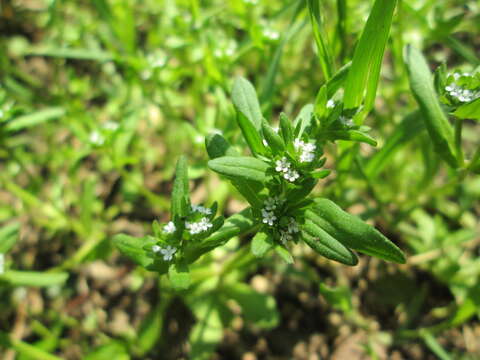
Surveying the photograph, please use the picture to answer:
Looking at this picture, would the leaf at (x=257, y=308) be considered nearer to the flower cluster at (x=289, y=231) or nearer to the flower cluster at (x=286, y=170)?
the flower cluster at (x=289, y=231)

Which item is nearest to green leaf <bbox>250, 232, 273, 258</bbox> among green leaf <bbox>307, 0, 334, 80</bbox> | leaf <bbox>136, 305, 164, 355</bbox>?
green leaf <bbox>307, 0, 334, 80</bbox>

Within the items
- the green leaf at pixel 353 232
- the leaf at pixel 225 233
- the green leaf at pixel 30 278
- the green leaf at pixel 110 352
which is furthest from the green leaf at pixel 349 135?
the green leaf at pixel 110 352

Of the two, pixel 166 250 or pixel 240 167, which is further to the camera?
pixel 166 250

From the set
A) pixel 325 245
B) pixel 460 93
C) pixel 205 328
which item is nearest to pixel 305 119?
pixel 325 245

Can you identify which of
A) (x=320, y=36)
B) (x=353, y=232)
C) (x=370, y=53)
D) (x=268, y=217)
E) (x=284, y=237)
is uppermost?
(x=320, y=36)

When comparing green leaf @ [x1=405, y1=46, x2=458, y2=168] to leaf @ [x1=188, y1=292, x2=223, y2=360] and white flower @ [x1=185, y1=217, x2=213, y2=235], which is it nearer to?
white flower @ [x1=185, y1=217, x2=213, y2=235]

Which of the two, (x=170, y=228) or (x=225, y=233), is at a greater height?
(x=170, y=228)

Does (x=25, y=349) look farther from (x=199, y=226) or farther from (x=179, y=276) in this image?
(x=199, y=226)

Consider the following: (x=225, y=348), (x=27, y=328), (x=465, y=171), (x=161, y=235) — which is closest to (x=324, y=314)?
(x=225, y=348)
